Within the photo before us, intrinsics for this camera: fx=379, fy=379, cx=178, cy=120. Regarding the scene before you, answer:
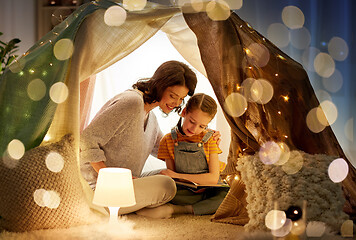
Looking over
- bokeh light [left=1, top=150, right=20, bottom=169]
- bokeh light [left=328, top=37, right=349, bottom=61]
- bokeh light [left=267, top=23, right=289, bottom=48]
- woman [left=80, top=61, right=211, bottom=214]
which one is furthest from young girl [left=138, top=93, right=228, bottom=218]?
bokeh light [left=328, top=37, right=349, bottom=61]

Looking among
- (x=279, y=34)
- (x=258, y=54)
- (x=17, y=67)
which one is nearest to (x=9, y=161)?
(x=17, y=67)

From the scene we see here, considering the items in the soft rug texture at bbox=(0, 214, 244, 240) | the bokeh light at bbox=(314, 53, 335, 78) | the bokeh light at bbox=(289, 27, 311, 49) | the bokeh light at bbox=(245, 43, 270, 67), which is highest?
the bokeh light at bbox=(289, 27, 311, 49)

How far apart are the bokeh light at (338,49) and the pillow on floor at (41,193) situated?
2441 mm

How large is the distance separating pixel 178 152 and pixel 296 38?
1.66m

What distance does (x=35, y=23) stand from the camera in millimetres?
3734

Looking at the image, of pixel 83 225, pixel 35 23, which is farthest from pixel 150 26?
pixel 35 23

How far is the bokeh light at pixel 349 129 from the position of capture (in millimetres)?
3156

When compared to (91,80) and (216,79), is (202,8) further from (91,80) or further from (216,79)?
(91,80)

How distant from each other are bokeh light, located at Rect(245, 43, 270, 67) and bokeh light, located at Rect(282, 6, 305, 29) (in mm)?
1459

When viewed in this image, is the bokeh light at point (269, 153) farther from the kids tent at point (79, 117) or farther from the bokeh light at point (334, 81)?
the bokeh light at point (334, 81)

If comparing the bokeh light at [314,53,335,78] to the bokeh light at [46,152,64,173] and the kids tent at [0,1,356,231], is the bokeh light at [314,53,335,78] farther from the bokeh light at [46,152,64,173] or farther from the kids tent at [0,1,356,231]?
the bokeh light at [46,152,64,173]

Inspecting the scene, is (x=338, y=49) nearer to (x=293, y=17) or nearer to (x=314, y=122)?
(x=293, y=17)

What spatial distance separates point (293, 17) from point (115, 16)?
185 centimetres

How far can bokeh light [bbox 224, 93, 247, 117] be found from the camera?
73.8 inches
